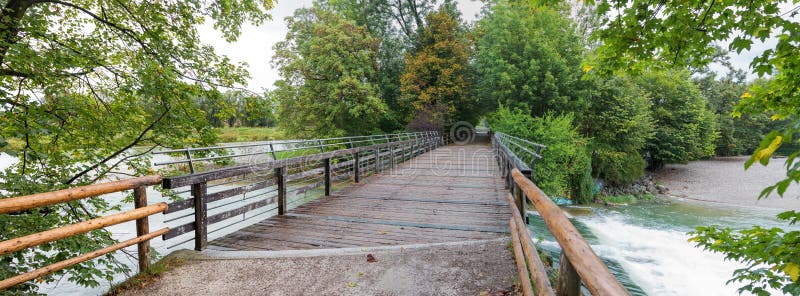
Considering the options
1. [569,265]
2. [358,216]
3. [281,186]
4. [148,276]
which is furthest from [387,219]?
[569,265]

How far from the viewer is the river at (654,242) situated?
9.65 meters

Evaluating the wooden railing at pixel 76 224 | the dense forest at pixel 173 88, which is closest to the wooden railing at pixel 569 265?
the dense forest at pixel 173 88

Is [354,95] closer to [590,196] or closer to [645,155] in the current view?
[590,196]

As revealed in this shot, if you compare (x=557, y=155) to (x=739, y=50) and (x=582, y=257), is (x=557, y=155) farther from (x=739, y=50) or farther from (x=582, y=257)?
(x=582, y=257)

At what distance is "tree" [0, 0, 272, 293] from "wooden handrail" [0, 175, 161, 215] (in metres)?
1.09

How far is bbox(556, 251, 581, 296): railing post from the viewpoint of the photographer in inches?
59.1

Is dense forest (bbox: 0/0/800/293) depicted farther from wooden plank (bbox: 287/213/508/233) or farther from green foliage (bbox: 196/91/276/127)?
wooden plank (bbox: 287/213/508/233)

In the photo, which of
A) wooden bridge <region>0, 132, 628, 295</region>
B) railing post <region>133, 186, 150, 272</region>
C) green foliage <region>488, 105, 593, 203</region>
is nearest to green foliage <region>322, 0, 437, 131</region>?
green foliage <region>488, 105, 593, 203</region>

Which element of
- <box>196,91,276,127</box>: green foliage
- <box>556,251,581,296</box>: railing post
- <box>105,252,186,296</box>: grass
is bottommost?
<box>105,252,186,296</box>: grass

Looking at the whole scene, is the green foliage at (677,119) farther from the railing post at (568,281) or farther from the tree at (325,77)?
the railing post at (568,281)

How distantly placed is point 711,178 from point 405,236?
32186 mm

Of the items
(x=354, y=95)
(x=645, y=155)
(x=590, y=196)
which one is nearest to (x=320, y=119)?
(x=354, y=95)

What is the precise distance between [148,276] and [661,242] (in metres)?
16.0

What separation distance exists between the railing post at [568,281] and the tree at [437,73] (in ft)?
80.0
